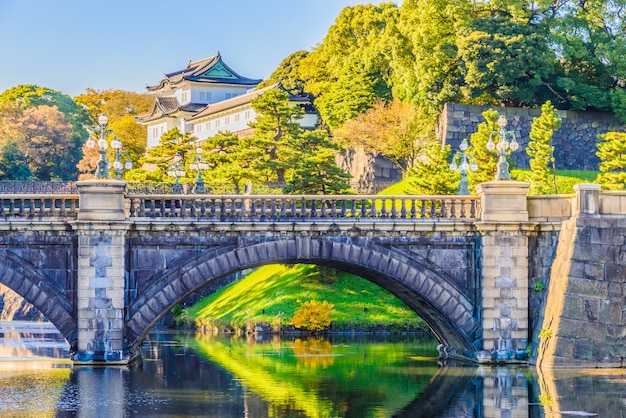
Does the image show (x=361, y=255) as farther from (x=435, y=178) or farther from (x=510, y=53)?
(x=510, y=53)

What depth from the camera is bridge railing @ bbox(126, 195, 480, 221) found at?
140 feet

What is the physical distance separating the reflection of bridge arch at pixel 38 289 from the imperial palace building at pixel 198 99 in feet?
218

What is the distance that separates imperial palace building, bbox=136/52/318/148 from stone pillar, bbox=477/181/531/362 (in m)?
66.3

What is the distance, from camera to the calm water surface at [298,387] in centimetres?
3362

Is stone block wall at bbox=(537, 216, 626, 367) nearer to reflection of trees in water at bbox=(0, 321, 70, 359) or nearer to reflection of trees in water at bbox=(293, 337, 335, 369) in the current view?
reflection of trees in water at bbox=(293, 337, 335, 369)

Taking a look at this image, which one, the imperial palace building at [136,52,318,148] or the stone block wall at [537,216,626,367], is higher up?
the imperial palace building at [136,52,318,148]

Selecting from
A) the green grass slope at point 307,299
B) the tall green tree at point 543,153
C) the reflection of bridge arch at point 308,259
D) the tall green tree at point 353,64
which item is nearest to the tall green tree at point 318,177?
the green grass slope at point 307,299

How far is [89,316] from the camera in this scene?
137 ft

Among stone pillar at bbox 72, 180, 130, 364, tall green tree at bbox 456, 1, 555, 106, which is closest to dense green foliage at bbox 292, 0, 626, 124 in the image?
tall green tree at bbox 456, 1, 555, 106

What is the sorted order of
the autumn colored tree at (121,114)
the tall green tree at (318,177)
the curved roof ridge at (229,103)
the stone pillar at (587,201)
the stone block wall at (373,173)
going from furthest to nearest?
the autumn colored tree at (121,114), the curved roof ridge at (229,103), the stone block wall at (373,173), the tall green tree at (318,177), the stone pillar at (587,201)

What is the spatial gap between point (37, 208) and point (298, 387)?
10851 mm

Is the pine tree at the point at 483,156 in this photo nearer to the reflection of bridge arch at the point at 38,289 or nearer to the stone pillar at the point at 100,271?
the stone pillar at the point at 100,271

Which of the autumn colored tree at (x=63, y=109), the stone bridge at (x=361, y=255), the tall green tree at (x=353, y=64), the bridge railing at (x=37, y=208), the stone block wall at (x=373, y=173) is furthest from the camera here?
the autumn colored tree at (x=63, y=109)

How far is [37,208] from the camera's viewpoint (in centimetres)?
4247
